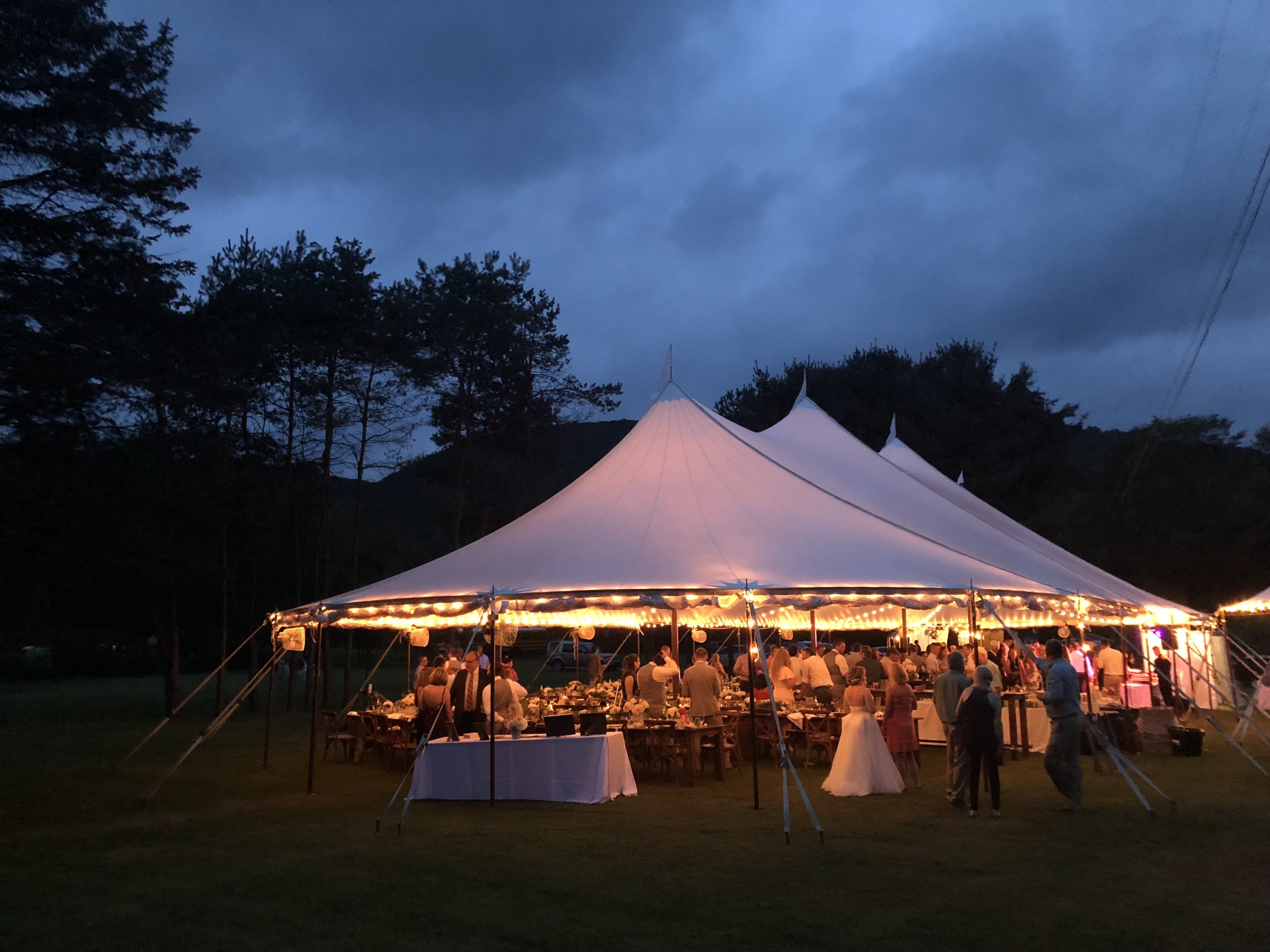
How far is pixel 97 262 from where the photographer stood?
15133mm

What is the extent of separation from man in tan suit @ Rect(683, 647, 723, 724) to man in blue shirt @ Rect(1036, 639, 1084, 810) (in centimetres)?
368

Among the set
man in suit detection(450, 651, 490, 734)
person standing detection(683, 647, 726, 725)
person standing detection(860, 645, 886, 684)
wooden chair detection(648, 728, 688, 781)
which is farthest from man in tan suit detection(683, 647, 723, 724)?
person standing detection(860, 645, 886, 684)

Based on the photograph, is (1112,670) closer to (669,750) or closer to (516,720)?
(669,750)

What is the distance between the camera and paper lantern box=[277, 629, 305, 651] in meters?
12.2

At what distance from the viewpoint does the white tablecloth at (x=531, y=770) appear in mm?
10039

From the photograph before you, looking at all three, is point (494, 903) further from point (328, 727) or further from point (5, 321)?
point (5, 321)

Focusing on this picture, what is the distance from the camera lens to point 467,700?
11609 millimetres

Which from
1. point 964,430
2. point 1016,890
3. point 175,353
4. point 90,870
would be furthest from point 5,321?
point 964,430

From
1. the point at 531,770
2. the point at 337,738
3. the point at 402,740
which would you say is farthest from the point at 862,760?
the point at 337,738

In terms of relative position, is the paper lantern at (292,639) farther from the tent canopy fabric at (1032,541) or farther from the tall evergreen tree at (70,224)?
the tent canopy fabric at (1032,541)

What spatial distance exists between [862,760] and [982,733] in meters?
1.67

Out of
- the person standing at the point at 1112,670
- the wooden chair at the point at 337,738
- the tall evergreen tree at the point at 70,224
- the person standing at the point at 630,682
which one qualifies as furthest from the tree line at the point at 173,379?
the person standing at the point at 1112,670

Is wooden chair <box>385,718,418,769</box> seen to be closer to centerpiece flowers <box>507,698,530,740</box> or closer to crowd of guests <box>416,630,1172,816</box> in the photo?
crowd of guests <box>416,630,1172,816</box>

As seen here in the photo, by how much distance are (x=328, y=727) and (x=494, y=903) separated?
1009 cm
